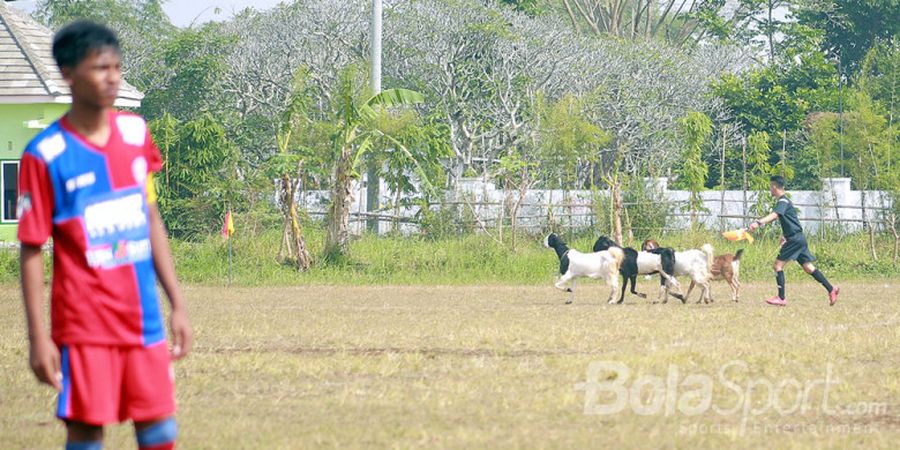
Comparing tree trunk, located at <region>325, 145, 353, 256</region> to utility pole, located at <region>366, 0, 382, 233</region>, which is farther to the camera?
utility pole, located at <region>366, 0, 382, 233</region>

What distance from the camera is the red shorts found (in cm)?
498

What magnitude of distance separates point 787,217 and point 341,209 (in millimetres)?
11102

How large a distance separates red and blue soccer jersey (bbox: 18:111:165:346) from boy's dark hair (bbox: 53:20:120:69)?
0.25 m

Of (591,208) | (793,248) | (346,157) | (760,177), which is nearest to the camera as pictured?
(793,248)

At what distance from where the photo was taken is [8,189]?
3017 cm

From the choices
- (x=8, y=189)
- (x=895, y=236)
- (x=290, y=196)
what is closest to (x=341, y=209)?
(x=290, y=196)

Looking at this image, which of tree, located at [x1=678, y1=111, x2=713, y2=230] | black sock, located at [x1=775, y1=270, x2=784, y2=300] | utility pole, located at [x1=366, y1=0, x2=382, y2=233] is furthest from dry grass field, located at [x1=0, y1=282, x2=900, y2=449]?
utility pole, located at [x1=366, y1=0, x2=382, y2=233]

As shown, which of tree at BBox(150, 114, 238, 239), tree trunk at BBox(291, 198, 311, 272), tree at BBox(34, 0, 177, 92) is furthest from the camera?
tree at BBox(34, 0, 177, 92)

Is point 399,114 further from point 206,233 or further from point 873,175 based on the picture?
point 873,175

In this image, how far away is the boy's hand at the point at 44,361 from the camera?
16.2 feet

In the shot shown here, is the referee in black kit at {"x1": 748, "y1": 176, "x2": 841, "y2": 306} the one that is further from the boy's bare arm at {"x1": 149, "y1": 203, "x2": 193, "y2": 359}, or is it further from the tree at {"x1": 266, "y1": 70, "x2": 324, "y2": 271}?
the boy's bare arm at {"x1": 149, "y1": 203, "x2": 193, "y2": 359}

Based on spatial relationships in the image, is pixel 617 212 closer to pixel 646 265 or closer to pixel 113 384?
pixel 646 265

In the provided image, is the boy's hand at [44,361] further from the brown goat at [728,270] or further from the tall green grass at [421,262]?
the tall green grass at [421,262]

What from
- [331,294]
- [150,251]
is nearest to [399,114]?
[331,294]
